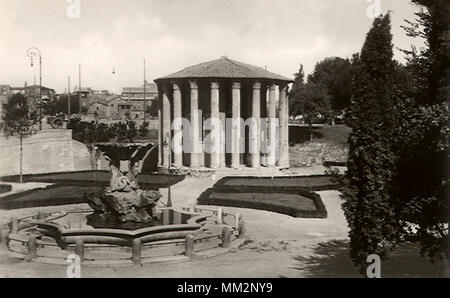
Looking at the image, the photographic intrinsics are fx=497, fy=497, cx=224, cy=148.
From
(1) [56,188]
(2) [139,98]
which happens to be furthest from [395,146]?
(2) [139,98]

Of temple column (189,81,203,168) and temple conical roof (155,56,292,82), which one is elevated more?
temple conical roof (155,56,292,82)

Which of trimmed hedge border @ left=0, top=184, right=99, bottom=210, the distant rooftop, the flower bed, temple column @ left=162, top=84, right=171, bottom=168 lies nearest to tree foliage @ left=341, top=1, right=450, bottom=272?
trimmed hedge border @ left=0, top=184, right=99, bottom=210

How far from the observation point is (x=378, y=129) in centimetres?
1411

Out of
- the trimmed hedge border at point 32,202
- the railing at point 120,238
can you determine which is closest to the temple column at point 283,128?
the trimmed hedge border at point 32,202

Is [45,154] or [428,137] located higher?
[428,137]

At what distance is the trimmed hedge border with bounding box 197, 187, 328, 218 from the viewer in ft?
90.1

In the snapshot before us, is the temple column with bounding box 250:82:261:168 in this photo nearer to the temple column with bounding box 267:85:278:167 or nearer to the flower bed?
the temple column with bounding box 267:85:278:167

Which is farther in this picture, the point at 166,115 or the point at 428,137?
the point at 166,115

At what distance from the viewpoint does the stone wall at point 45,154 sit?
51.4m

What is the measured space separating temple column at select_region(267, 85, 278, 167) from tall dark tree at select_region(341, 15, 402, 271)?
38662mm

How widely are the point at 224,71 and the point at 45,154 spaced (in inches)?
898

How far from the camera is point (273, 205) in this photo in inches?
1166

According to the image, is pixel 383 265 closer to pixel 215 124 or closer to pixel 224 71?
pixel 215 124

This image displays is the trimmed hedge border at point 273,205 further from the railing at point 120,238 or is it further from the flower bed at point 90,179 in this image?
the railing at point 120,238
